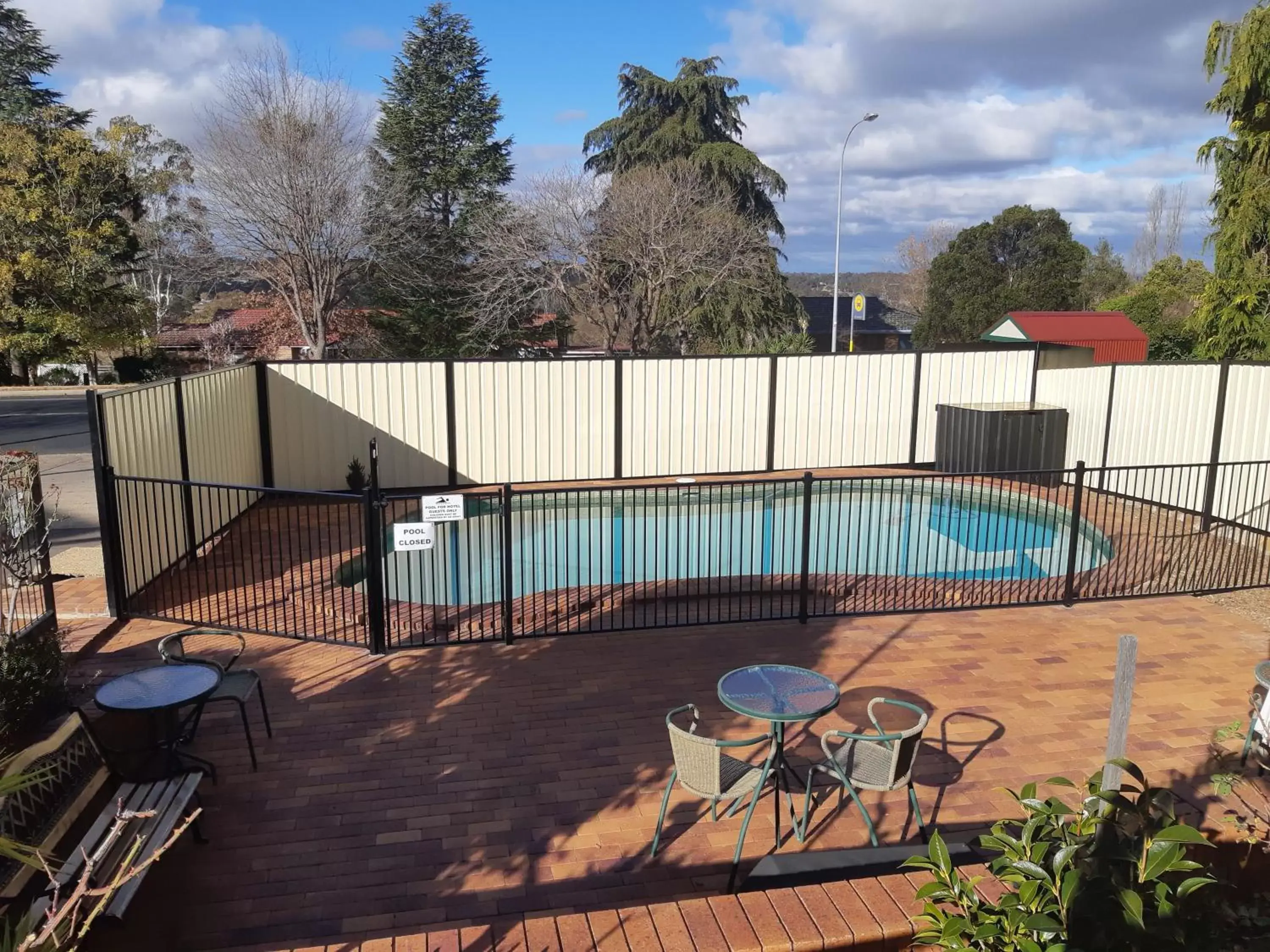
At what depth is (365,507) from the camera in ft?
20.3

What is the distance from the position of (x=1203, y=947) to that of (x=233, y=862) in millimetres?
3736

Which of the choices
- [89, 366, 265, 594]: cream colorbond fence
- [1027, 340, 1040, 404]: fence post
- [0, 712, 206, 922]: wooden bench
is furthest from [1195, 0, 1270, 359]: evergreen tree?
[0, 712, 206, 922]: wooden bench

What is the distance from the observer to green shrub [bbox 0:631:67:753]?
4.47 metres

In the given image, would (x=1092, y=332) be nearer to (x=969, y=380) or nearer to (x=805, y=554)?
(x=969, y=380)

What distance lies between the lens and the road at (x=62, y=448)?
9797 millimetres

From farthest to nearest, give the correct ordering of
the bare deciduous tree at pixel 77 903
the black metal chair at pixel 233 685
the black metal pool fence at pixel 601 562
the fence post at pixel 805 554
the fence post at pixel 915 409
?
the fence post at pixel 915 409
the black metal pool fence at pixel 601 562
the fence post at pixel 805 554
the black metal chair at pixel 233 685
the bare deciduous tree at pixel 77 903

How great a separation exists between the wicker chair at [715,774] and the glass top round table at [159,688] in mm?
2305

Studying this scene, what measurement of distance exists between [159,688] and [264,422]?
27.3 ft

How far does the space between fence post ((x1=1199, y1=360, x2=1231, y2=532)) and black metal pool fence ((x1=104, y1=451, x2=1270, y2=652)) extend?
76 mm

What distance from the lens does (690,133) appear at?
99.7ft

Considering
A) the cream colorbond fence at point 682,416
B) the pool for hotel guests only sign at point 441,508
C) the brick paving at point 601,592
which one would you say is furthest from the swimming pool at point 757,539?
the pool for hotel guests only sign at point 441,508

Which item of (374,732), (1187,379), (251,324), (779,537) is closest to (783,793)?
(374,732)

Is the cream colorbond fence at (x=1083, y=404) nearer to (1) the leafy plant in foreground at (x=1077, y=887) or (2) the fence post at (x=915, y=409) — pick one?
(2) the fence post at (x=915, y=409)

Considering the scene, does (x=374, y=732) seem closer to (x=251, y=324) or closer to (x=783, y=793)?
(x=783, y=793)
